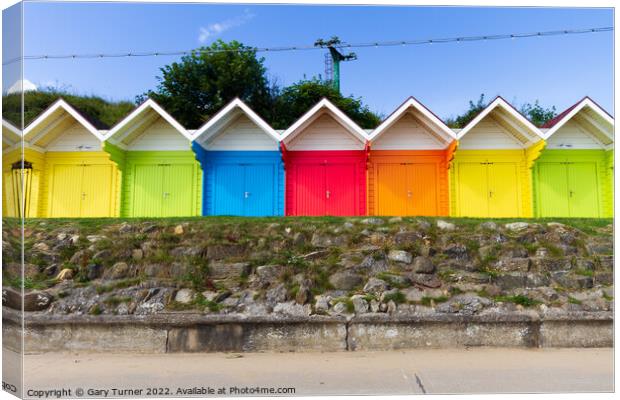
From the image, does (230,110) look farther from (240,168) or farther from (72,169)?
(72,169)

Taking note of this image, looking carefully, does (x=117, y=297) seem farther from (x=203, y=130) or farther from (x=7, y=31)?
(x=203, y=130)

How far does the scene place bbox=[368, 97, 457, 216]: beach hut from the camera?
12.4m

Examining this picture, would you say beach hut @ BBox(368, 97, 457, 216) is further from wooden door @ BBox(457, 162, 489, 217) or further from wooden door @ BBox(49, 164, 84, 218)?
wooden door @ BBox(49, 164, 84, 218)

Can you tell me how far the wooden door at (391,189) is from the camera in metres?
12.4

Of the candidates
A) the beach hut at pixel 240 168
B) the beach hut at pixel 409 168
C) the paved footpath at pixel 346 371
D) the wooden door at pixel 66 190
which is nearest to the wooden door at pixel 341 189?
the beach hut at pixel 409 168

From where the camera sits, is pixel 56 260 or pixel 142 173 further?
pixel 142 173

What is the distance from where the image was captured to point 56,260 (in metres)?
8.54

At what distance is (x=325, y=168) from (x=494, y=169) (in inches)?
180

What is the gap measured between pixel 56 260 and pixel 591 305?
372 inches

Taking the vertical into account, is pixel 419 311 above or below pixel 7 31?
below


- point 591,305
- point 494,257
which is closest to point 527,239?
point 494,257

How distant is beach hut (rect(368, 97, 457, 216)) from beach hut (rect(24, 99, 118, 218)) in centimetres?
707

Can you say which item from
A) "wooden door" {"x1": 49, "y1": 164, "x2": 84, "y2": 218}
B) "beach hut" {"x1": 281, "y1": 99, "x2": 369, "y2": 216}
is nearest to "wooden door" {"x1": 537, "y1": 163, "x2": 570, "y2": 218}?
"beach hut" {"x1": 281, "y1": 99, "x2": 369, "y2": 216}

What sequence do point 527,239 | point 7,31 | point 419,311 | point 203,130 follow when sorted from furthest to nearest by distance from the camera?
1. point 203,130
2. point 527,239
3. point 419,311
4. point 7,31
